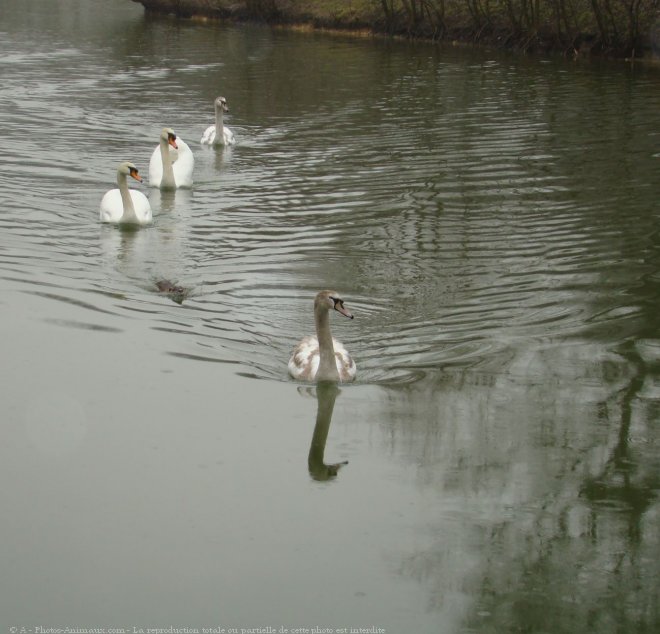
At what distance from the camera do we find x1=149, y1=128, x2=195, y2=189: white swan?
17.3 m

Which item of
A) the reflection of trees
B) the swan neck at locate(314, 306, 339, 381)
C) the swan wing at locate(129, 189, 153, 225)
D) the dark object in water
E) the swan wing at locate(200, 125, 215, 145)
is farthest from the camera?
the swan wing at locate(200, 125, 215, 145)

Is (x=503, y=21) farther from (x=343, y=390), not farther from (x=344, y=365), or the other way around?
(x=343, y=390)

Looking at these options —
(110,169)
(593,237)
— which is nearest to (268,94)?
(110,169)

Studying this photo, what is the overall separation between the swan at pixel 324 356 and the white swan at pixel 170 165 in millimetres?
7539

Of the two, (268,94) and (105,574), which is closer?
(105,574)

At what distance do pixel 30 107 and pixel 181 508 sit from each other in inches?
673

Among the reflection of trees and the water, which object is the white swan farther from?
the reflection of trees

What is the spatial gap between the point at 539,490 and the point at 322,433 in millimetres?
1746

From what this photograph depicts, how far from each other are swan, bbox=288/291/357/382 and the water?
0.55ft

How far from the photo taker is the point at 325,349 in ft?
33.0

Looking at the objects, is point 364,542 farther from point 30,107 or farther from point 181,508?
point 30,107

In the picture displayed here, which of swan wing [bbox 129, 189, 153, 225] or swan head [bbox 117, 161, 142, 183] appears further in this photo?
swan wing [bbox 129, 189, 153, 225]

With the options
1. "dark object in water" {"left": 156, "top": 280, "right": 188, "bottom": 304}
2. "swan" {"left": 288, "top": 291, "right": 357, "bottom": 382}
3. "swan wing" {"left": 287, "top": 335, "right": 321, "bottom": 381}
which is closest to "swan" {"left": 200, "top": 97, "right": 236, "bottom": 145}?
"dark object in water" {"left": 156, "top": 280, "right": 188, "bottom": 304}

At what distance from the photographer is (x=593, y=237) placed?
A: 1420 centimetres
